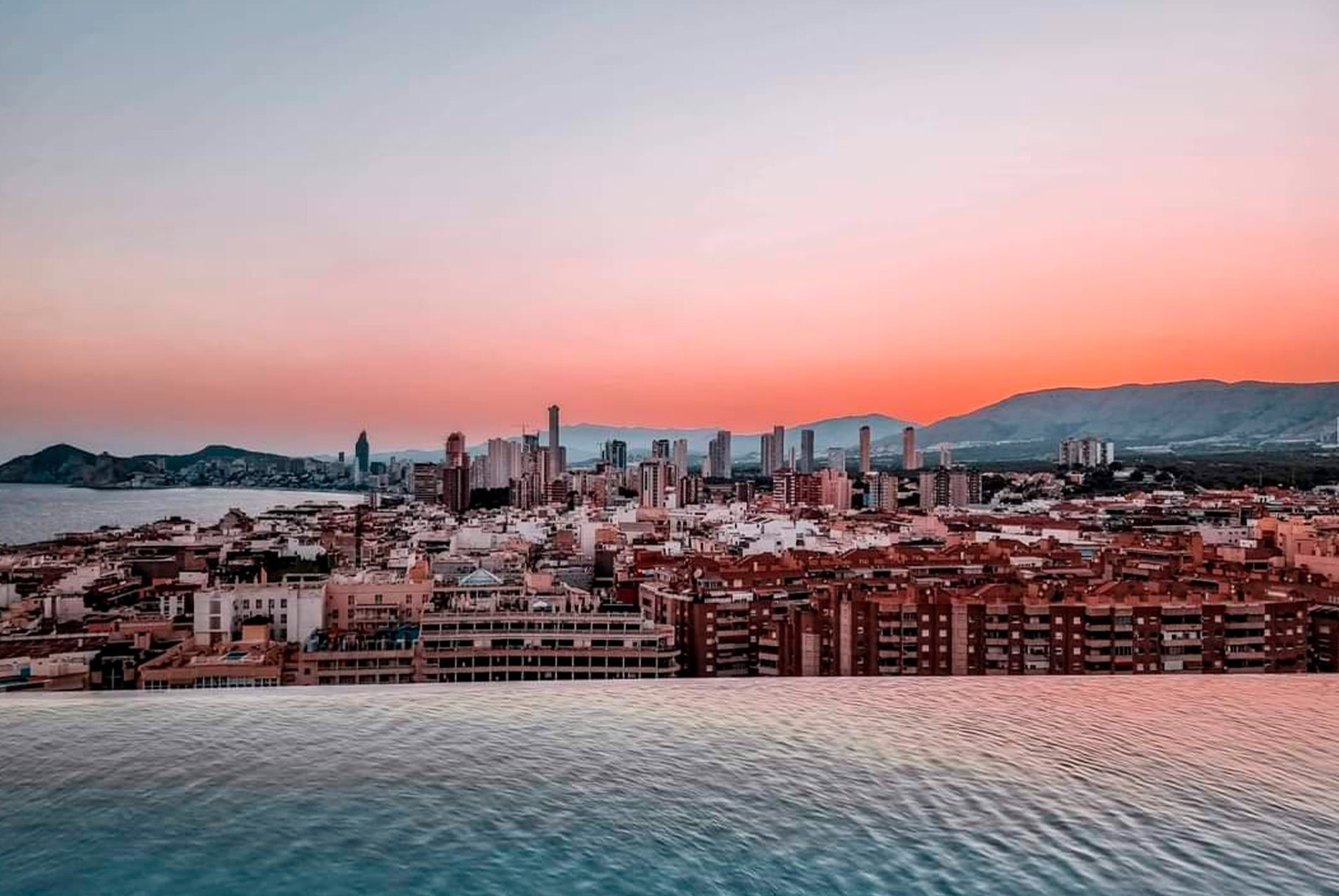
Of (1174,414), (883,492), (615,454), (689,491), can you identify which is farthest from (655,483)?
(1174,414)

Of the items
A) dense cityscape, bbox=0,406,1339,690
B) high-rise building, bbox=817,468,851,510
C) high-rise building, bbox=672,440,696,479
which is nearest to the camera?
dense cityscape, bbox=0,406,1339,690

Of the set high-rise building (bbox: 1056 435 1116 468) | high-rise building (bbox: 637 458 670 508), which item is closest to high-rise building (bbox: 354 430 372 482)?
high-rise building (bbox: 637 458 670 508)

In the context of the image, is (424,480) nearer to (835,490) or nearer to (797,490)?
(797,490)

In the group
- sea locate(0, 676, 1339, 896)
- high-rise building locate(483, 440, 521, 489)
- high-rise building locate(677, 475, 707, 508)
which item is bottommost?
sea locate(0, 676, 1339, 896)

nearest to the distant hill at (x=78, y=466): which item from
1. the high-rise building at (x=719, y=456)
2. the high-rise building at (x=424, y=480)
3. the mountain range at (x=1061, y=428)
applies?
the mountain range at (x=1061, y=428)

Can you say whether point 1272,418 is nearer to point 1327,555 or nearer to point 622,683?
point 1327,555

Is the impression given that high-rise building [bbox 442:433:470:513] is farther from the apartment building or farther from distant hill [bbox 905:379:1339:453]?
the apartment building
